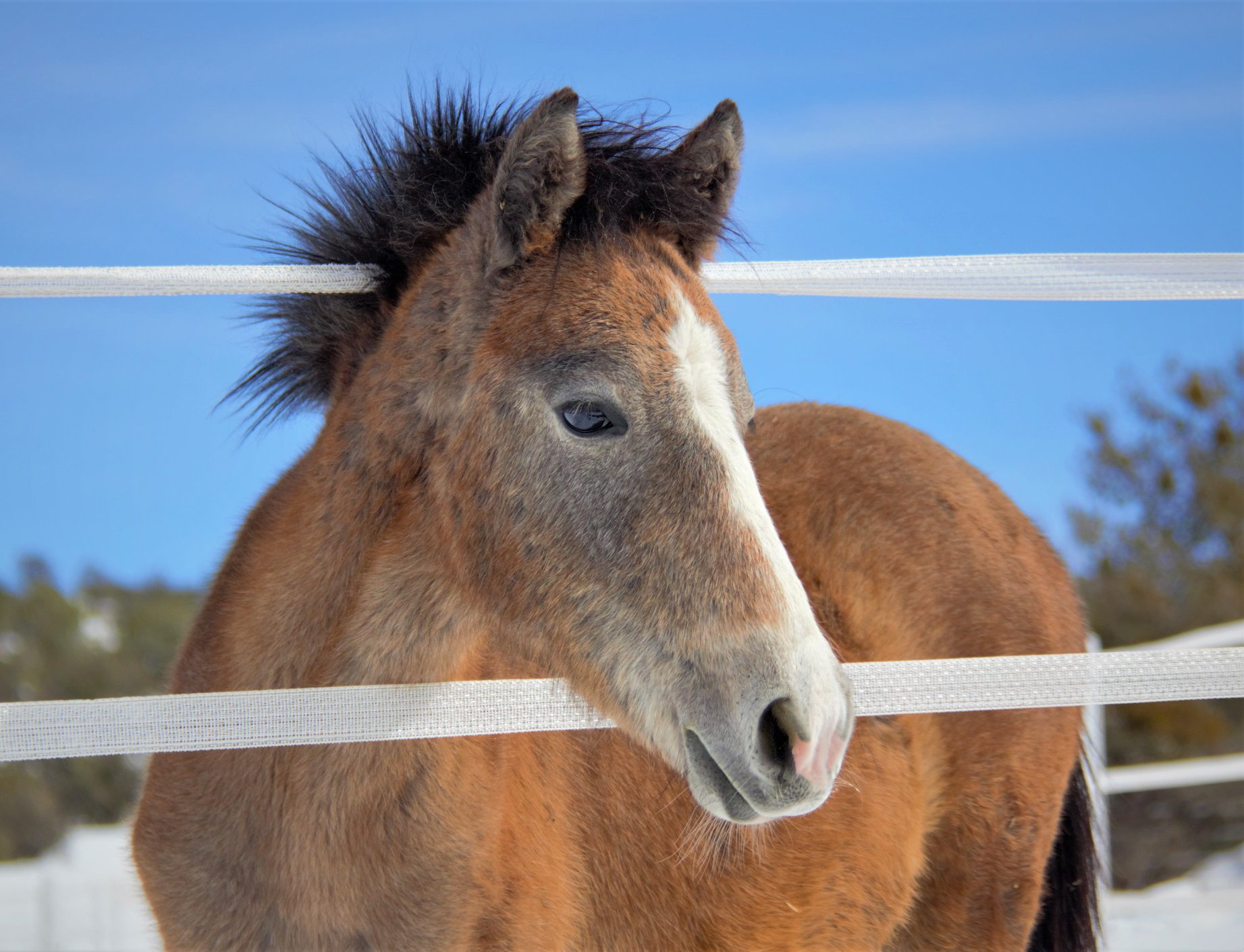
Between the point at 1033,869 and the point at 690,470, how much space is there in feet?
6.83

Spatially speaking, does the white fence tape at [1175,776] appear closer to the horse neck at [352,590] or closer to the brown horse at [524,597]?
the brown horse at [524,597]

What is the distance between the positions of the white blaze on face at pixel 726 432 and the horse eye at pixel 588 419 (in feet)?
0.55

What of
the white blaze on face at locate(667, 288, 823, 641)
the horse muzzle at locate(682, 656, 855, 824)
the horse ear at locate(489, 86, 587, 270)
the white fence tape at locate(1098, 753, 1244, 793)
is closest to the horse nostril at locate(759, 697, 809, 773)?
the horse muzzle at locate(682, 656, 855, 824)

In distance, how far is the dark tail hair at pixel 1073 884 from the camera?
11.2 ft

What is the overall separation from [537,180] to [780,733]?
1.15 metres

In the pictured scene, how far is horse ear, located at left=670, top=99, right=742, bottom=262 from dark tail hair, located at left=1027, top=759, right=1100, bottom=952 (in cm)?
228

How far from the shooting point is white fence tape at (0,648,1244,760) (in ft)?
6.05

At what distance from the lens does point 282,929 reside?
2.05 metres

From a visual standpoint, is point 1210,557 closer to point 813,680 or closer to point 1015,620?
point 1015,620

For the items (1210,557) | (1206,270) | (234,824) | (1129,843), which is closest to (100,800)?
(1129,843)

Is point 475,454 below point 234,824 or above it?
above

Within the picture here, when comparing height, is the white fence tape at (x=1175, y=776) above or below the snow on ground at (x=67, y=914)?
above

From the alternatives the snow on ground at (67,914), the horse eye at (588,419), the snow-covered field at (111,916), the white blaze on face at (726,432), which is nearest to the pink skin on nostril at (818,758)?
the white blaze on face at (726,432)

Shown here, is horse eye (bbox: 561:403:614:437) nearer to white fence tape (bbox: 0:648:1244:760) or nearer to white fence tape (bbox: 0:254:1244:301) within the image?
white fence tape (bbox: 0:648:1244:760)
